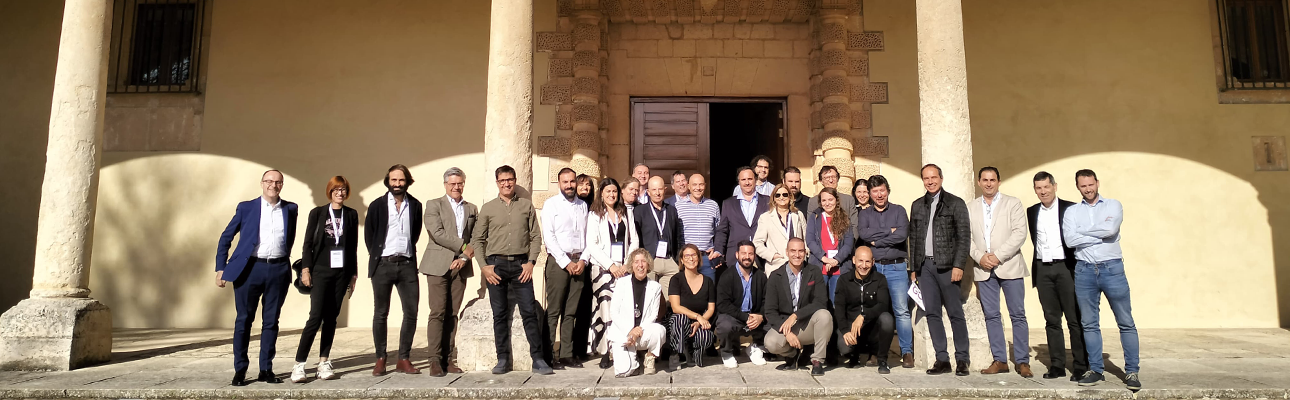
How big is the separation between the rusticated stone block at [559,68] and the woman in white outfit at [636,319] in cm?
342

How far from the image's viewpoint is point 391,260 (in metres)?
5.27

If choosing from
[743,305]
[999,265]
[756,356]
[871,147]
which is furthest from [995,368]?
[871,147]

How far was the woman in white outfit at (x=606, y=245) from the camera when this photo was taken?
5.63m

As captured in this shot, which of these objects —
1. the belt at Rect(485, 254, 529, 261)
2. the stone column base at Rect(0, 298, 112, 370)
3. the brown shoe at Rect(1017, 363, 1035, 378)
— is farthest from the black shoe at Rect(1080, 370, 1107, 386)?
the stone column base at Rect(0, 298, 112, 370)

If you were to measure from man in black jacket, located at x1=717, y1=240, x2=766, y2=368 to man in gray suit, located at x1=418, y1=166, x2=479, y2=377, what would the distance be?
1.82m

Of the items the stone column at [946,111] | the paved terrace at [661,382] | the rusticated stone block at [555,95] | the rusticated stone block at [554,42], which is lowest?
the paved terrace at [661,382]

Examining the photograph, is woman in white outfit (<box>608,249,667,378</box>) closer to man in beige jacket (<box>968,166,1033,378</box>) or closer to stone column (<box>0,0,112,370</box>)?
man in beige jacket (<box>968,166,1033,378</box>)

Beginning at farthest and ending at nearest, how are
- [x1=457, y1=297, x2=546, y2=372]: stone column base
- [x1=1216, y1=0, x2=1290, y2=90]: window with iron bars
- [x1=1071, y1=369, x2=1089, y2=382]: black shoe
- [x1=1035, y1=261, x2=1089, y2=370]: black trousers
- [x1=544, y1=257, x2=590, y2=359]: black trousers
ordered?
[x1=1216, y1=0, x2=1290, y2=90]: window with iron bars < [x1=544, y1=257, x2=590, y2=359]: black trousers < [x1=457, y1=297, x2=546, y2=372]: stone column base < [x1=1035, y1=261, x2=1089, y2=370]: black trousers < [x1=1071, y1=369, x2=1089, y2=382]: black shoe

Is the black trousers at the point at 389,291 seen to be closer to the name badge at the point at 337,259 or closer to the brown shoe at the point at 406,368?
the brown shoe at the point at 406,368

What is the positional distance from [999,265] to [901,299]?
696mm

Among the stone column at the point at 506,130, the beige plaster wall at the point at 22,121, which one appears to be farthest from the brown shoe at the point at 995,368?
the beige plaster wall at the point at 22,121

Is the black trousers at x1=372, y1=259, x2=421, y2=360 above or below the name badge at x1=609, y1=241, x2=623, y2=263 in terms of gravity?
below

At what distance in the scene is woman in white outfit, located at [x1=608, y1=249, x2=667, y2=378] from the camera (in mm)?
5160

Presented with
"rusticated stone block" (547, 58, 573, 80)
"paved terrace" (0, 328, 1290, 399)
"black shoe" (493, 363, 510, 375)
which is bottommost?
"paved terrace" (0, 328, 1290, 399)
